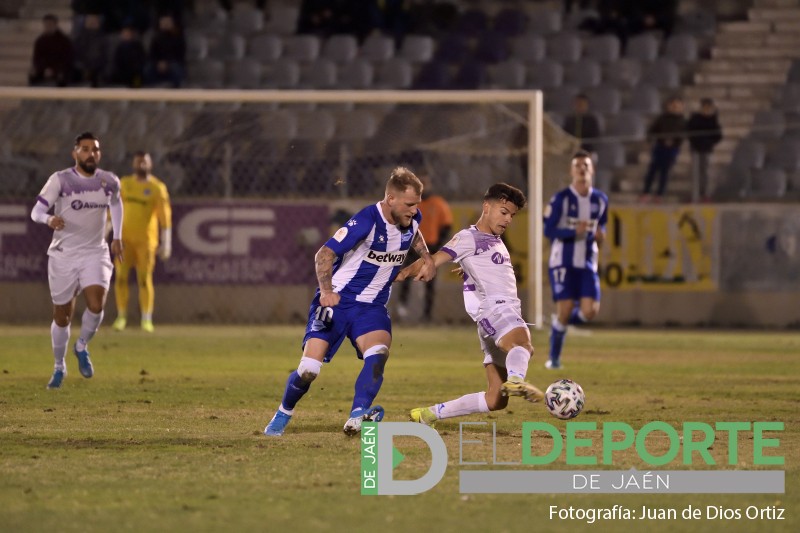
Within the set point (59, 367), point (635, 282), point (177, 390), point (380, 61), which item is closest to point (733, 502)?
point (177, 390)

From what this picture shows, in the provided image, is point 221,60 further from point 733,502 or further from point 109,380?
point 733,502

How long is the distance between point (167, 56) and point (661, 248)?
8.39 metres

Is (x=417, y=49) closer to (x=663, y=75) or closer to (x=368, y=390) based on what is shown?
(x=663, y=75)

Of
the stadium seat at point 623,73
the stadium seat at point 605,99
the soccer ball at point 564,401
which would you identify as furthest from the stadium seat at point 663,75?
the soccer ball at point 564,401

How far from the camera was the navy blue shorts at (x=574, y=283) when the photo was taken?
13516mm

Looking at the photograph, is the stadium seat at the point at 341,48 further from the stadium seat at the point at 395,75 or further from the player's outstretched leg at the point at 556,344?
the player's outstretched leg at the point at 556,344

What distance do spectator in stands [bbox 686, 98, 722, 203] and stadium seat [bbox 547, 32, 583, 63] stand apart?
3.51 metres

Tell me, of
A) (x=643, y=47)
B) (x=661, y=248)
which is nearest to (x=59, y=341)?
(x=661, y=248)

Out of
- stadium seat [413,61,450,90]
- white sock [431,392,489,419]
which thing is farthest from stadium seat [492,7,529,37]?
white sock [431,392,489,419]

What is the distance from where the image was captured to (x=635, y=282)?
19828 mm

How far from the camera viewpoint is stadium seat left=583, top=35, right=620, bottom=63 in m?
23.4

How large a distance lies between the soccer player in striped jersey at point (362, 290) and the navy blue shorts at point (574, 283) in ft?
16.8

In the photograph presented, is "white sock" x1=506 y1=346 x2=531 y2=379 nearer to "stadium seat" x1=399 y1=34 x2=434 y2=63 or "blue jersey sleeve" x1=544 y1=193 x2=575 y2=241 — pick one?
"blue jersey sleeve" x1=544 y1=193 x2=575 y2=241

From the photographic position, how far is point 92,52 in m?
22.2
